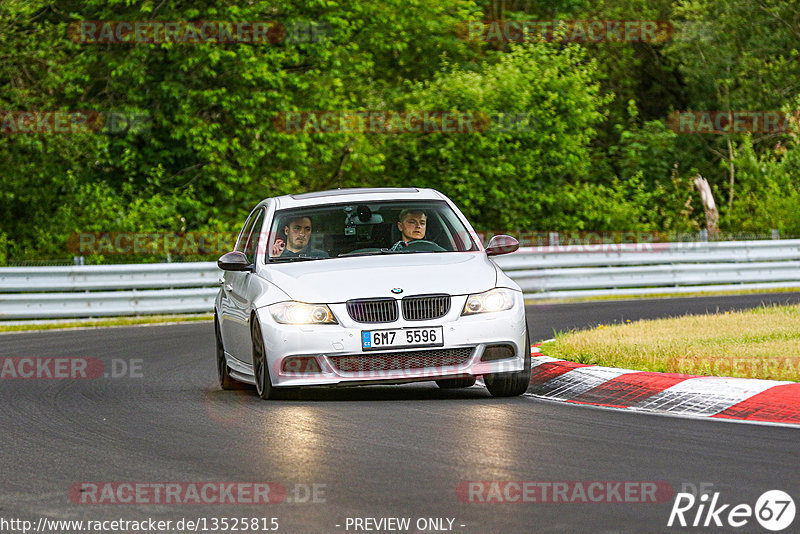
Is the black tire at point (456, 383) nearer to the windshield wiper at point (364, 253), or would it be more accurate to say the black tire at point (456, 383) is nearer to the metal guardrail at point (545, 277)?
the windshield wiper at point (364, 253)

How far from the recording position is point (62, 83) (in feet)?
104

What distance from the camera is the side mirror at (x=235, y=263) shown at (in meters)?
11.3

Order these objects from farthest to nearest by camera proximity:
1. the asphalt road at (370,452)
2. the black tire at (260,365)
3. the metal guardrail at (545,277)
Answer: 1. the metal guardrail at (545,277)
2. the black tire at (260,365)
3. the asphalt road at (370,452)

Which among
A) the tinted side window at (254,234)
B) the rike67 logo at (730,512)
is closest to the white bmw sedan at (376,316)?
the tinted side window at (254,234)

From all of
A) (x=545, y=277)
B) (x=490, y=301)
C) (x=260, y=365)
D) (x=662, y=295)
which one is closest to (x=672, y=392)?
(x=490, y=301)

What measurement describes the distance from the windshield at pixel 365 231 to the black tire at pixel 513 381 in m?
1.26

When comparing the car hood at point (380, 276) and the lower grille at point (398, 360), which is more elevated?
the car hood at point (380, 276)

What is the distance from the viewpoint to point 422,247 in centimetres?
1128

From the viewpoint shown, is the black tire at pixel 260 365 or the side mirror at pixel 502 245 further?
the side mirror at pixel 502 245

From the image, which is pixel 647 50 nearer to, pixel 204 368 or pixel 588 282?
pixel 588 282

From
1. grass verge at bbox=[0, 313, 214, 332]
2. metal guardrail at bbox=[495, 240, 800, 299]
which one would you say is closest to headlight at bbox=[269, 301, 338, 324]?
grass verge at bbox=[0, 313, 214, 332]

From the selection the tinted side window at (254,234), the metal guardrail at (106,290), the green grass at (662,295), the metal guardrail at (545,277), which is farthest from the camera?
the green grass at (662,295)

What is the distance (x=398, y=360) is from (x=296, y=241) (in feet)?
5.97

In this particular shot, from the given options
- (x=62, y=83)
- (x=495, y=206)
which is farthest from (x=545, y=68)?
(x=62, y=83)
